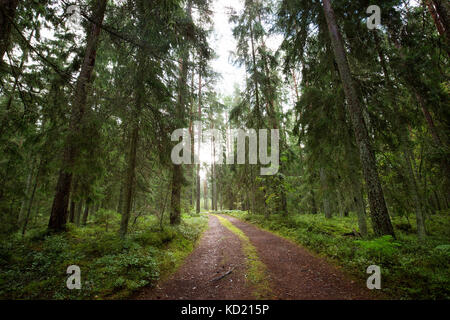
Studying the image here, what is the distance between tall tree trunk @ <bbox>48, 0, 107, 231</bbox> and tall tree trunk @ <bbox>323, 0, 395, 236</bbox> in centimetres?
760

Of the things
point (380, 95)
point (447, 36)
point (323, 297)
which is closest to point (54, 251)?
point (323, 297)

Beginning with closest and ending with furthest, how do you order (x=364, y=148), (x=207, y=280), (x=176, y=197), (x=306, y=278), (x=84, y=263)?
(x=306, y=278) → (x=84, y=263) → (x=207, y=280) → (x=364, y=148) → (x=176, y=197)

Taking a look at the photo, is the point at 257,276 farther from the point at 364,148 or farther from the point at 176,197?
the point at 176,197

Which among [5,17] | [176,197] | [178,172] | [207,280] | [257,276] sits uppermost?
[5,17]

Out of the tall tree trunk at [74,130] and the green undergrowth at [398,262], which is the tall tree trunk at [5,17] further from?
the green undergrowth at [398,262]

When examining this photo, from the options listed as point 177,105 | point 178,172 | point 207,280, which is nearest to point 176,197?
point 178,172

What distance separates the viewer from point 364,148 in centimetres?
592

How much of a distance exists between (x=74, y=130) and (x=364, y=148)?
9.13 metres

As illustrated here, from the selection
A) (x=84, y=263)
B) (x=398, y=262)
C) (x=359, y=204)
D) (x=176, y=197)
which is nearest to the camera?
(x=398, y=262)

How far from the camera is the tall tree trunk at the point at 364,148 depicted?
5.48 m

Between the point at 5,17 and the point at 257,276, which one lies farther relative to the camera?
the point at 257,276

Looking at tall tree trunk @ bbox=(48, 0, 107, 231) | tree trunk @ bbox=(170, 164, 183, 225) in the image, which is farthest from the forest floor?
tall tree trunk @ bbox=(48, 0, 107, 231)

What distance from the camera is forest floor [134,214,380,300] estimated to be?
12.7ft

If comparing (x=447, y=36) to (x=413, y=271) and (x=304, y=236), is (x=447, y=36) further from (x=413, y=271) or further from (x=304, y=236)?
(x=304, y=236)
